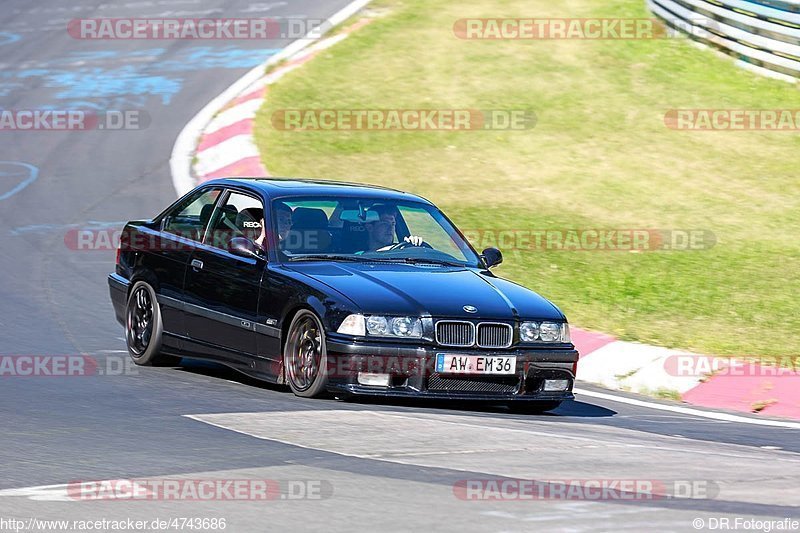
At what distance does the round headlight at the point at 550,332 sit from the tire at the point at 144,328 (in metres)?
2.95

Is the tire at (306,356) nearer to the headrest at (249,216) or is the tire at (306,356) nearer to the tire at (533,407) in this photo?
the headrest at (249,216)

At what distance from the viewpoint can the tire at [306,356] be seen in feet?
29.6

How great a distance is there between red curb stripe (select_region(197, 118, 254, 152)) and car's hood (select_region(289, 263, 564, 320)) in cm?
923

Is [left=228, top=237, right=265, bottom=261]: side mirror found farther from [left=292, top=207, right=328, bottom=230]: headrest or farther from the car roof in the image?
the car roof

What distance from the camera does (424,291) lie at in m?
9.23

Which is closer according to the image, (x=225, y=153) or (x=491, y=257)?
(x=491, y=257)

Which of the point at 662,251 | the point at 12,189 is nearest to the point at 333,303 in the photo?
the point at 662,251

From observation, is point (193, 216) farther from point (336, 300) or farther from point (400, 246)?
point (336, 300)

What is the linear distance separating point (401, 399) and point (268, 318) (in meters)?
1.04

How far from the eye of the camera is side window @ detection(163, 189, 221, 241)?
10664 millimetres

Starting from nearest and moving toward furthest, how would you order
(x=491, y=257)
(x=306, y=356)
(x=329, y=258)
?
1. (x=306, y=356)
2. (x=329, y=258)
3. (x=491, y=257)

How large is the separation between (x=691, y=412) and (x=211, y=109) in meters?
12.0

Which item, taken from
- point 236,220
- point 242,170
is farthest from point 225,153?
point 236,220

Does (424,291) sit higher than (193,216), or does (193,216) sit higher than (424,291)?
(193,216)
